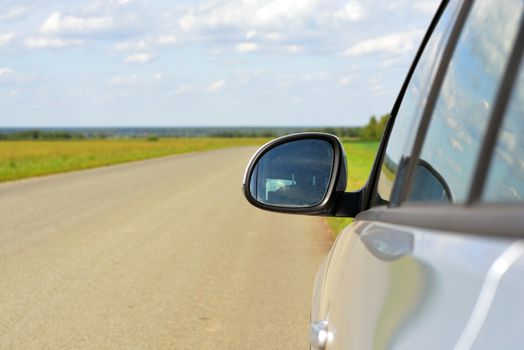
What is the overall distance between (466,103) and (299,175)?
4.49 ft

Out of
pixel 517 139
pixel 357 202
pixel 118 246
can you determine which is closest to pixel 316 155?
pixel 357 202

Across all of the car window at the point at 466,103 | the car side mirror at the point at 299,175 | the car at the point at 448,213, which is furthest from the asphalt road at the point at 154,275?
the car window at the point at 466,103

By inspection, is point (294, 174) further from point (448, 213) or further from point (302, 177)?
point (448, 213)

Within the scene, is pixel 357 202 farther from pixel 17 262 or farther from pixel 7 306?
pixel 17 262

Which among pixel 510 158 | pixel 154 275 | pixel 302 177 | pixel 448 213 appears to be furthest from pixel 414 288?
pixel 154 275

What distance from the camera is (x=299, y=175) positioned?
110 inches

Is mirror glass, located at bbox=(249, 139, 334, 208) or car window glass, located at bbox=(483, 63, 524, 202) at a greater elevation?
car window glass, located at bbox=(483, 63, 524, 202)

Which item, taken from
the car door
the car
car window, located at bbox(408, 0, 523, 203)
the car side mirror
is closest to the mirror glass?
the car side mirror

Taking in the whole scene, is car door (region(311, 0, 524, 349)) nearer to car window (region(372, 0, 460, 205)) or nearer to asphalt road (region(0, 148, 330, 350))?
car window (region(372, 0, 460, 205))

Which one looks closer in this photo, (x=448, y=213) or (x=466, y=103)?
(x=448, y=213)

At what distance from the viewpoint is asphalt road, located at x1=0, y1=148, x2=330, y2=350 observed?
18.2 feet

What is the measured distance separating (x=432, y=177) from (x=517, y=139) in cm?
58

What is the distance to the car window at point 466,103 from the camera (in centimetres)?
119

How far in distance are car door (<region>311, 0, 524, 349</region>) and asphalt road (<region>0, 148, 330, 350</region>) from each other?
3.49 m
